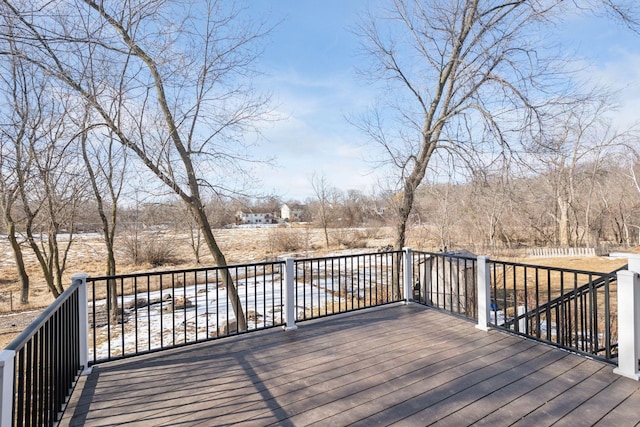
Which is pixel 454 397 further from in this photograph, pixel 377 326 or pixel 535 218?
pixel 535 218

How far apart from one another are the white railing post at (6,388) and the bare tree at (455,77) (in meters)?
6.57

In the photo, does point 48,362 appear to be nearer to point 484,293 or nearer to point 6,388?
point 6,388

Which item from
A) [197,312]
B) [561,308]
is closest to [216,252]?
[197,312]

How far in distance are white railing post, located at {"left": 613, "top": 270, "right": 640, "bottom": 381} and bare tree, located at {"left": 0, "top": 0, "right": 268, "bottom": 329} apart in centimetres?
554

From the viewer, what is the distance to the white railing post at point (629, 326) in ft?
8.19

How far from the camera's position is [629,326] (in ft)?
8.30

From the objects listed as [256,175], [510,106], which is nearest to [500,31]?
[510,106]

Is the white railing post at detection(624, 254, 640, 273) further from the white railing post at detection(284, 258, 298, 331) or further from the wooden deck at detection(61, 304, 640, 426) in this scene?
the white railing post at detection(284, 258, 298, 331)

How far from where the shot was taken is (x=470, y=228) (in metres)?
17.5

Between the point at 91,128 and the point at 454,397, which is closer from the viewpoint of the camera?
the point at 454,397

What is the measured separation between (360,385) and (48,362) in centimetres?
208

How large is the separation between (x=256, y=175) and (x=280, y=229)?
52.7 feet

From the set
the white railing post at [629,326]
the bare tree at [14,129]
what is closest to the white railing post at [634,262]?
the white railing post at [629,326]

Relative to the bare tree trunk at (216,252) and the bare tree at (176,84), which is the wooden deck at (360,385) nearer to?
the bare tree trunk at (216,252)
